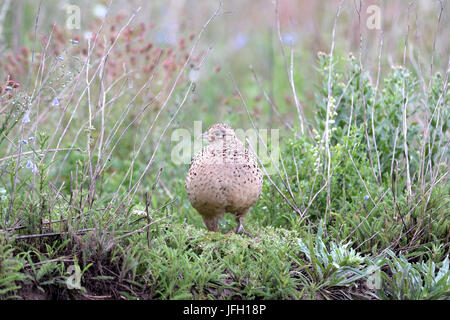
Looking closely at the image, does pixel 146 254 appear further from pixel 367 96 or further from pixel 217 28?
pixel 217 28

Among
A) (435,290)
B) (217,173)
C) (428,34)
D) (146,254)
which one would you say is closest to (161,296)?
(146,254)

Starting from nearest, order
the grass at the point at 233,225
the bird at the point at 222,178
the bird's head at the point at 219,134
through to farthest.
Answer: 1. the grass at the point at 233,225
2. the bird at the point at 222,178
3. the bird's head at the point at 219,134

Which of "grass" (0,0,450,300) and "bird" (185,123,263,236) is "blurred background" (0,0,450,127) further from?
"bird" (185,123,263,236)

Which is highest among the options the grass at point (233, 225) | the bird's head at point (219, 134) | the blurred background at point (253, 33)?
the blurred background at point (253, 33)

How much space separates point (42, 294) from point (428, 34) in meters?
6.24

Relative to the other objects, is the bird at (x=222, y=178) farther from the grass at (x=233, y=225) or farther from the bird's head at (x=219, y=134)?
the grass at (x=233, y=225)

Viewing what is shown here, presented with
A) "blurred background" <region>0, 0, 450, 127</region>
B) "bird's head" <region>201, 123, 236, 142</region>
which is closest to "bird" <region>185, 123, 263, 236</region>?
"bird's head" <region>201, 123, 236, 142</region>

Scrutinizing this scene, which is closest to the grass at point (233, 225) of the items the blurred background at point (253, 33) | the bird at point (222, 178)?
the bird at point (222, 178)

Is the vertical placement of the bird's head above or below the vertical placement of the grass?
above

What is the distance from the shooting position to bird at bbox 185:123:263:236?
3430 millimetres

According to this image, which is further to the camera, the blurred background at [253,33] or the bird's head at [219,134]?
the blurred background at [253,33]

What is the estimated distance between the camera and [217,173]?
11.3ft

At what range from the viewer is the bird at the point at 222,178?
3.43 metres

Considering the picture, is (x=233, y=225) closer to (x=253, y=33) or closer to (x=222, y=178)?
(x=222, y=178)
